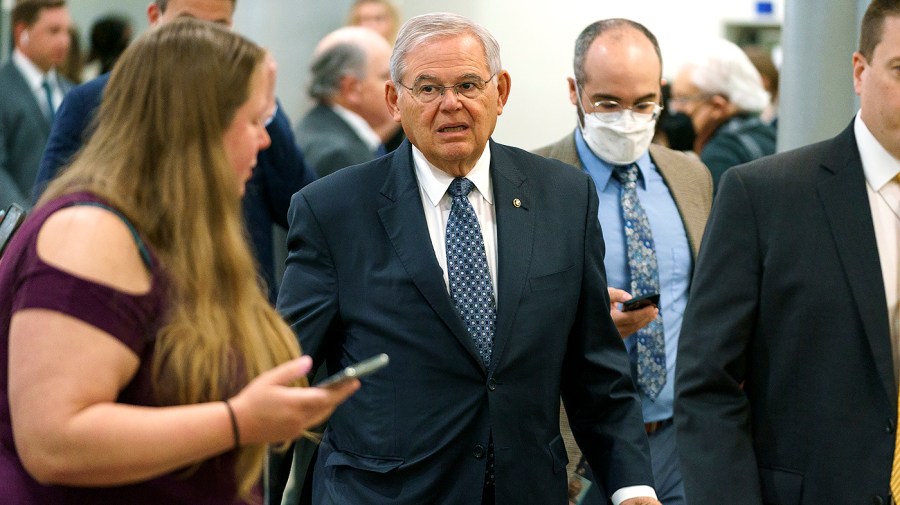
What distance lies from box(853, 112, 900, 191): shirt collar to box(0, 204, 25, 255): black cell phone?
1980 millimetres

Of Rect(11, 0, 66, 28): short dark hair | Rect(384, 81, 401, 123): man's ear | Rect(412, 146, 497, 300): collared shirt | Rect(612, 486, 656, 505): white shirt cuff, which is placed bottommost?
Rect(612, 486, 656, 505): white shirt cuff

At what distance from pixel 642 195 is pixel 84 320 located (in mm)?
2592

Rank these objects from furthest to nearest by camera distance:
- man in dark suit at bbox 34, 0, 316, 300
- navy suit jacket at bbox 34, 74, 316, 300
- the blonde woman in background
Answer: the blonde woman in background, navy suit jacket at bbox 34, 74, 316, 300, man in dark suit at bbox 34, 0, 316, 300

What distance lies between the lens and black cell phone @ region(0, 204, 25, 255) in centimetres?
287

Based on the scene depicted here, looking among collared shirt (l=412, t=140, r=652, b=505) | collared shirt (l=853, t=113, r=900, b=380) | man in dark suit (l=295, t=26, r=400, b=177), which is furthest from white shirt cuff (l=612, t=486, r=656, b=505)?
man in dark suit (l=295, t=26, r=400, b=177)

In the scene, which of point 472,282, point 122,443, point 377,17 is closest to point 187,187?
point 122,443

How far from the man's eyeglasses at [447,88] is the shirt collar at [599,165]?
98cm

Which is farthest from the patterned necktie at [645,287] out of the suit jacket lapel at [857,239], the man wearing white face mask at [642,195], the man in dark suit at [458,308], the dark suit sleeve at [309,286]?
the dark suit sleeve at [309,286]

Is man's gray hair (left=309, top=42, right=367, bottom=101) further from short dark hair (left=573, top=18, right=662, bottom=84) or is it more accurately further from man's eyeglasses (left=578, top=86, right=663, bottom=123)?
man's eyeglasses (left=578, top=86, right=663, bottom=123)

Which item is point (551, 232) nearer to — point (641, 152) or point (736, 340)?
point (736, 340)

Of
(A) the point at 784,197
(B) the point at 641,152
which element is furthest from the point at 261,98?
(B) the point at 641,152

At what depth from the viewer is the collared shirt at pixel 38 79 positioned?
26.6 ft

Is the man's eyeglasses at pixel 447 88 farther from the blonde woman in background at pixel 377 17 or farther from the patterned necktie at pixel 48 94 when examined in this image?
the blonde woman in background at pixel 377 17

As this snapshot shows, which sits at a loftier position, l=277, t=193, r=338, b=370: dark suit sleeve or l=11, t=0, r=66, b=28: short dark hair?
l=277, t=193, r=338, b=370: dark suit sleeve
